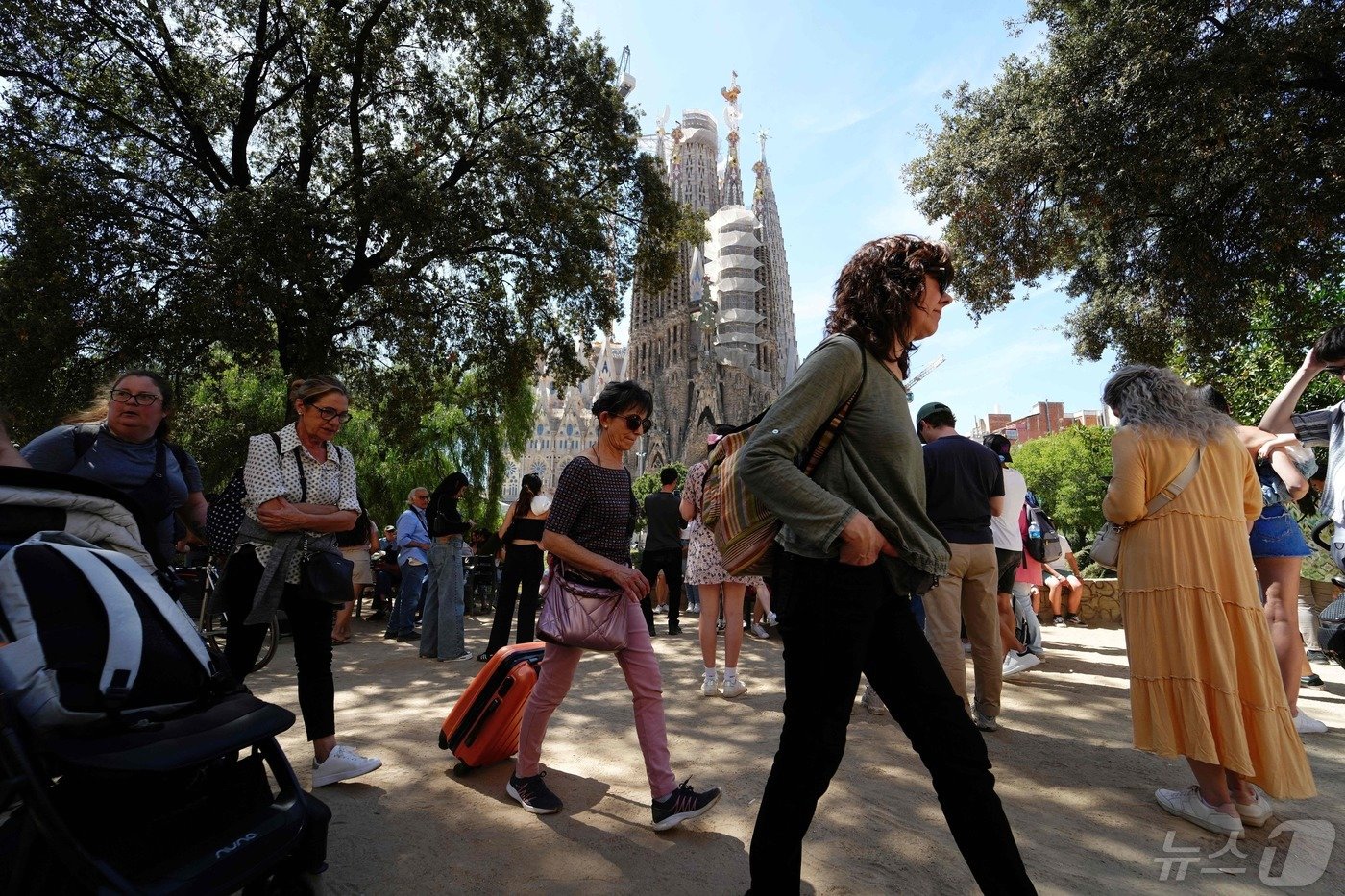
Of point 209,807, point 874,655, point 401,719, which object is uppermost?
point 874,655

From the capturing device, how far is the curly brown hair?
6.43 feet

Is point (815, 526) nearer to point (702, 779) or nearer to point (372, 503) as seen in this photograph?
point (702, 779)

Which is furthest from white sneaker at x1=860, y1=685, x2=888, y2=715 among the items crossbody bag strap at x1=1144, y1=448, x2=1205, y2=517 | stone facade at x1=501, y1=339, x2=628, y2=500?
stone facade at x1=501, y1=339, x2=628, y2=500

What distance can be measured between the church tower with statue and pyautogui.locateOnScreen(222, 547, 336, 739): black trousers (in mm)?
57025

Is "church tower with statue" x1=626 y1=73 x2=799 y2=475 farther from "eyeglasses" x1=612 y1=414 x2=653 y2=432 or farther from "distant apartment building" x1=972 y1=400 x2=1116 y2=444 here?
"eyeglasses" x1=612 y1=414 x2=653 y2=432

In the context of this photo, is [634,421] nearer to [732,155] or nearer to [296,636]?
[296,636]

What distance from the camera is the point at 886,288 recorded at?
1.96m

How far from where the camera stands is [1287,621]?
353 centimetres

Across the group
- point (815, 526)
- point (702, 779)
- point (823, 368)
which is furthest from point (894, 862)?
point (823, 368)

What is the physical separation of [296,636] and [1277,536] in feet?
16.3

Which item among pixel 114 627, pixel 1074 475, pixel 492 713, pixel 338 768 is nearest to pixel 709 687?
pixel 492 713

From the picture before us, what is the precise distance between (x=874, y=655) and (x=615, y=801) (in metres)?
1.56

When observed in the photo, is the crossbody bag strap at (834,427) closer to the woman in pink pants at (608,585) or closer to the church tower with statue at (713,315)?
the woman in pink pants at (608,585)

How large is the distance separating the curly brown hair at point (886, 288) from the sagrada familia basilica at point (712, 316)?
56026mm
